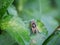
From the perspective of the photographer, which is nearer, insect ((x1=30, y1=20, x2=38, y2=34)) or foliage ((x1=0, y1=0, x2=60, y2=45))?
foliage ((x1=0, y1=0, x2=60, y2=45))

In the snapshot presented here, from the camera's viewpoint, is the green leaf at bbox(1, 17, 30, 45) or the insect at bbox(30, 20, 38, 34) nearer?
the green leaf at bbox(1, 17, 30, 45)

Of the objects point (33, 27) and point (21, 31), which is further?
point (33, 27)

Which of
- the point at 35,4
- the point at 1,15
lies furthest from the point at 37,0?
the point at 1,15

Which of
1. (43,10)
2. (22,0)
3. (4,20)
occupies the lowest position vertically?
(43,10)

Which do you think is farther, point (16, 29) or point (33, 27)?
point (33, 27)

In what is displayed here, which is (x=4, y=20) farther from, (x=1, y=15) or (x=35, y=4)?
(x=35, y=4)

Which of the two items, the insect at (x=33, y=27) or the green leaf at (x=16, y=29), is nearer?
the green leaf at (x=16, y=29)

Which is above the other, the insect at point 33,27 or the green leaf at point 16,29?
the green leaf at point 16,29

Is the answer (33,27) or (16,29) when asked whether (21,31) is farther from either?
(33,27)

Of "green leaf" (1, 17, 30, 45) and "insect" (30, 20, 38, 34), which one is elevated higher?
"green leaf" (1, 17, 30, 45)

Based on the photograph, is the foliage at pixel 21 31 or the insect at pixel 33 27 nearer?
the foliage at pixel 21 31

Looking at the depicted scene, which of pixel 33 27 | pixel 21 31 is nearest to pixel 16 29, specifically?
pixel 21 31
